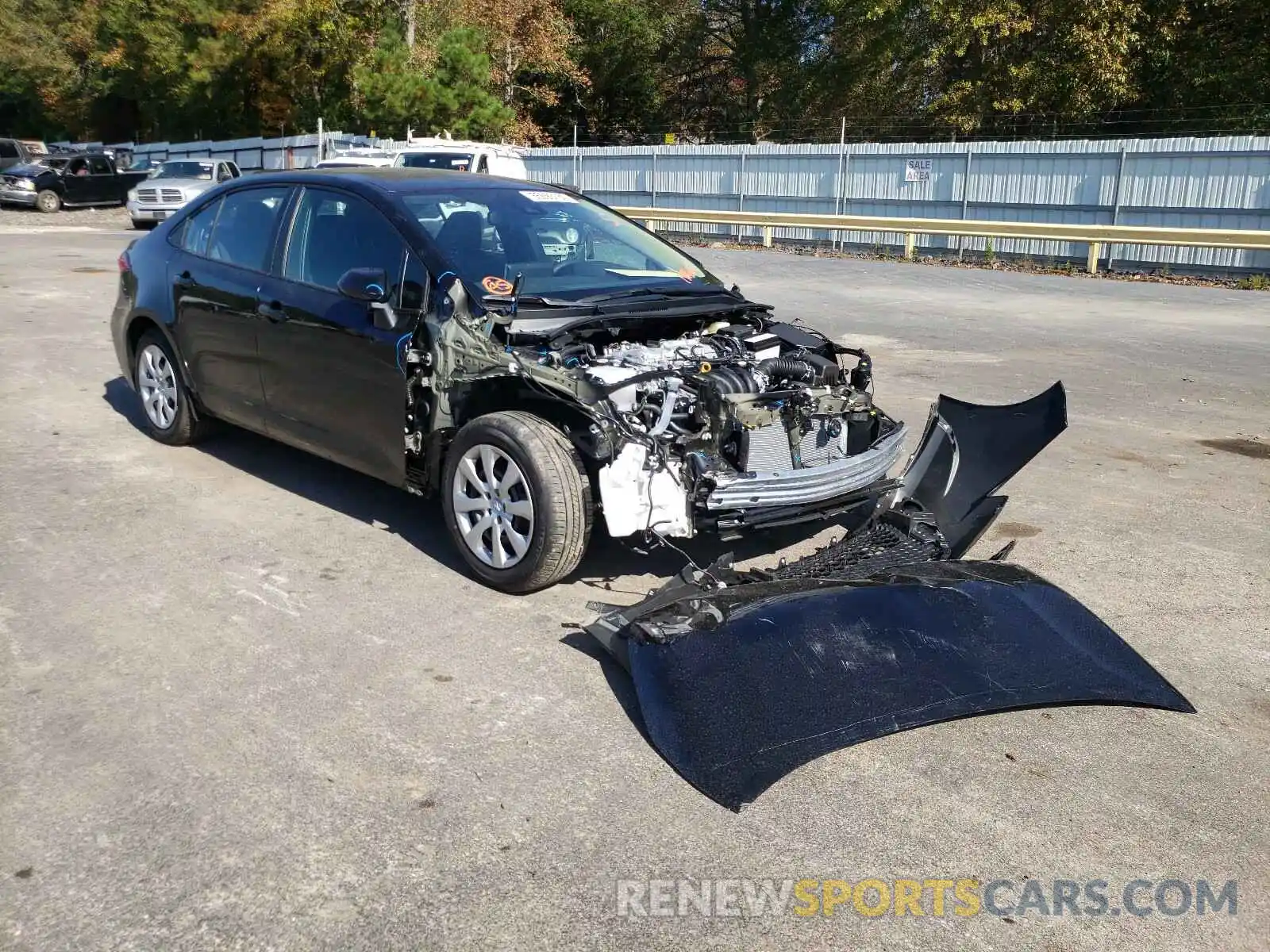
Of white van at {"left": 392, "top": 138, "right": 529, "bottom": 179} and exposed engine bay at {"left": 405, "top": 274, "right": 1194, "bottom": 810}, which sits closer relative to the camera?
exposed engine bay at {"left": 405, "top": 274, "right": 1194, "bottom": 810}

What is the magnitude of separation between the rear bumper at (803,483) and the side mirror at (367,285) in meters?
1.76

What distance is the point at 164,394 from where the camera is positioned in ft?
23.1

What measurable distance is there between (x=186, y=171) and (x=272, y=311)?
23829 millimetres

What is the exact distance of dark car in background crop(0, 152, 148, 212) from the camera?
30.3 m

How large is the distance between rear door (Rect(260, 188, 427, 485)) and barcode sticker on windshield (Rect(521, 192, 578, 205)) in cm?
91

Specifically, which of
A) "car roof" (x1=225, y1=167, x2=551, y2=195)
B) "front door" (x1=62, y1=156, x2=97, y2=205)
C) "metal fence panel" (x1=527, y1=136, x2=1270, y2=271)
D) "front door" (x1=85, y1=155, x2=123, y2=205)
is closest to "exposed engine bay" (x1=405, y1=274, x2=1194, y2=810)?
"car roof" (x1=225, y1=167, x2=551, y2=195)

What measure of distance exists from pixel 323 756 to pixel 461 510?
1.56m

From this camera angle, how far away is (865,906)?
2.92m

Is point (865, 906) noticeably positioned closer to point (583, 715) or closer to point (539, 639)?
point (583, 715)

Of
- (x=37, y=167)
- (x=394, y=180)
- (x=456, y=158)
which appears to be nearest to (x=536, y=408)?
(x=394, y=180)

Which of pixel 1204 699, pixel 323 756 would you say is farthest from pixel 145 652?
pixel 1204 699

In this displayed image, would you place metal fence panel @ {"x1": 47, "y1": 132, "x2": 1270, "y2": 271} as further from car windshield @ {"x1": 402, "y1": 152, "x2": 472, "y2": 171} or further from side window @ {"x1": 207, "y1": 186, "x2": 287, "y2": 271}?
side window @ {"x1": 207, "y1": 186, "x2": 287, "y2": 271}

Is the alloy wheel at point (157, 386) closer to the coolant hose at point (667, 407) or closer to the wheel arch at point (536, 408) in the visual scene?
the wheel arch at point (536, 408)

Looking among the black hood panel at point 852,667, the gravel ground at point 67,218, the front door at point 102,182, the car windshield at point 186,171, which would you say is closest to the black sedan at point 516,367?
the black hood panel at point 852,667
